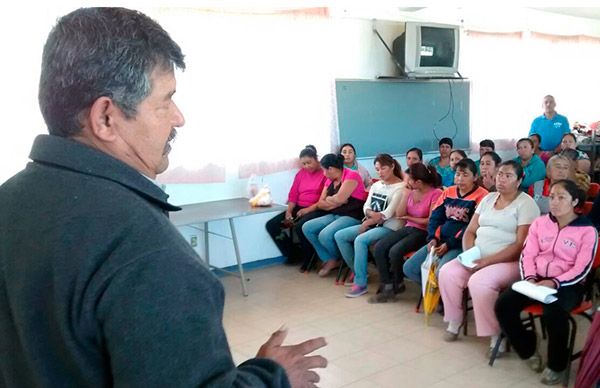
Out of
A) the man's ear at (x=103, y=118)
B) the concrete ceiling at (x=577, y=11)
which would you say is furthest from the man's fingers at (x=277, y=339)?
the concrete ceiling at (x=577, y=11)

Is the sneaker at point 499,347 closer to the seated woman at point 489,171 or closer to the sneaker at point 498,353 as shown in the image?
the sneaker at point 498,353

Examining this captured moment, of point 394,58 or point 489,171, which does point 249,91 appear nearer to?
point 394,58

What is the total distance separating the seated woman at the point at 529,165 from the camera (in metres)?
5.12

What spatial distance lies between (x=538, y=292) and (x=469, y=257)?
58 cm

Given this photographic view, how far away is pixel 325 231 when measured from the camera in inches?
180

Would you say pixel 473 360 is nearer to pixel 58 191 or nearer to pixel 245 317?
pixel 245 317

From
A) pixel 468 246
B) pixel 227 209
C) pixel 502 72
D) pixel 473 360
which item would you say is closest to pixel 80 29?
pixel 473 360

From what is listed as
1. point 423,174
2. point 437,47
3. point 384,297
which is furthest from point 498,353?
point 437,47

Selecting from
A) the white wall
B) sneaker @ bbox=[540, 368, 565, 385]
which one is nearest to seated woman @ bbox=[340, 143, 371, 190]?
the white wall

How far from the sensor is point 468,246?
11.2 ft

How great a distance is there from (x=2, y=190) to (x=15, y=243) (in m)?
0.10

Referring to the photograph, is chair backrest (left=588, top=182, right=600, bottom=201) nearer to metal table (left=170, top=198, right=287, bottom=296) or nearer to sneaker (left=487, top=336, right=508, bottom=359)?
sneaker (left=487, top=336, right=508, bottom=359)

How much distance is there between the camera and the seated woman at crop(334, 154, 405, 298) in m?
4.19

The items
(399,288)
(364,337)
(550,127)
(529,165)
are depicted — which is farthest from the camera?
(550,127)
